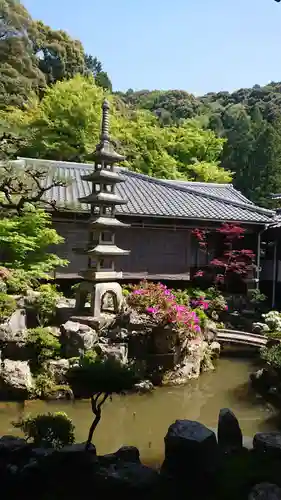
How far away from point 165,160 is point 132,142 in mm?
2218

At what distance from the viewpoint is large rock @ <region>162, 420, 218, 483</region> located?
4.49 meters

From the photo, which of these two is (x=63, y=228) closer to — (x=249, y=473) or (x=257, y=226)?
(x=257, y=226)

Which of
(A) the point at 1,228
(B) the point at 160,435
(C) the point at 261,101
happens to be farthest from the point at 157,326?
(C) the point at 261,101

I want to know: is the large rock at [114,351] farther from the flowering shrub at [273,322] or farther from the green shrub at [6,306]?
the flowering shrub at [273,322]

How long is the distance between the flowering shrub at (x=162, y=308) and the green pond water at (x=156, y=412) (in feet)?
4.36

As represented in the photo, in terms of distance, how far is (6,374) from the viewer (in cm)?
816

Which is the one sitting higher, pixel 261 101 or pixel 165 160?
pixel 261 101

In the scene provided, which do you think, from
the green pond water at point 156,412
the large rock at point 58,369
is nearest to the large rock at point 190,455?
the green pond water at point 156,412

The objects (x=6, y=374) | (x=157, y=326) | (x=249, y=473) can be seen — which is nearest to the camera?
(x=249, y=473)

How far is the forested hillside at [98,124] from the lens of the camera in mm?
20281

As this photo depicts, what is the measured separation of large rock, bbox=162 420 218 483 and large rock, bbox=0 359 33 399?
418 centimetres

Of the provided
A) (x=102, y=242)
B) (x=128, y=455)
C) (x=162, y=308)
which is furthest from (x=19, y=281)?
(x=128, y=455)

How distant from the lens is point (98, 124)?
20.7 meters

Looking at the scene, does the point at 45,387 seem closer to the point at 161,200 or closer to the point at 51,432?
the point at 51,432
